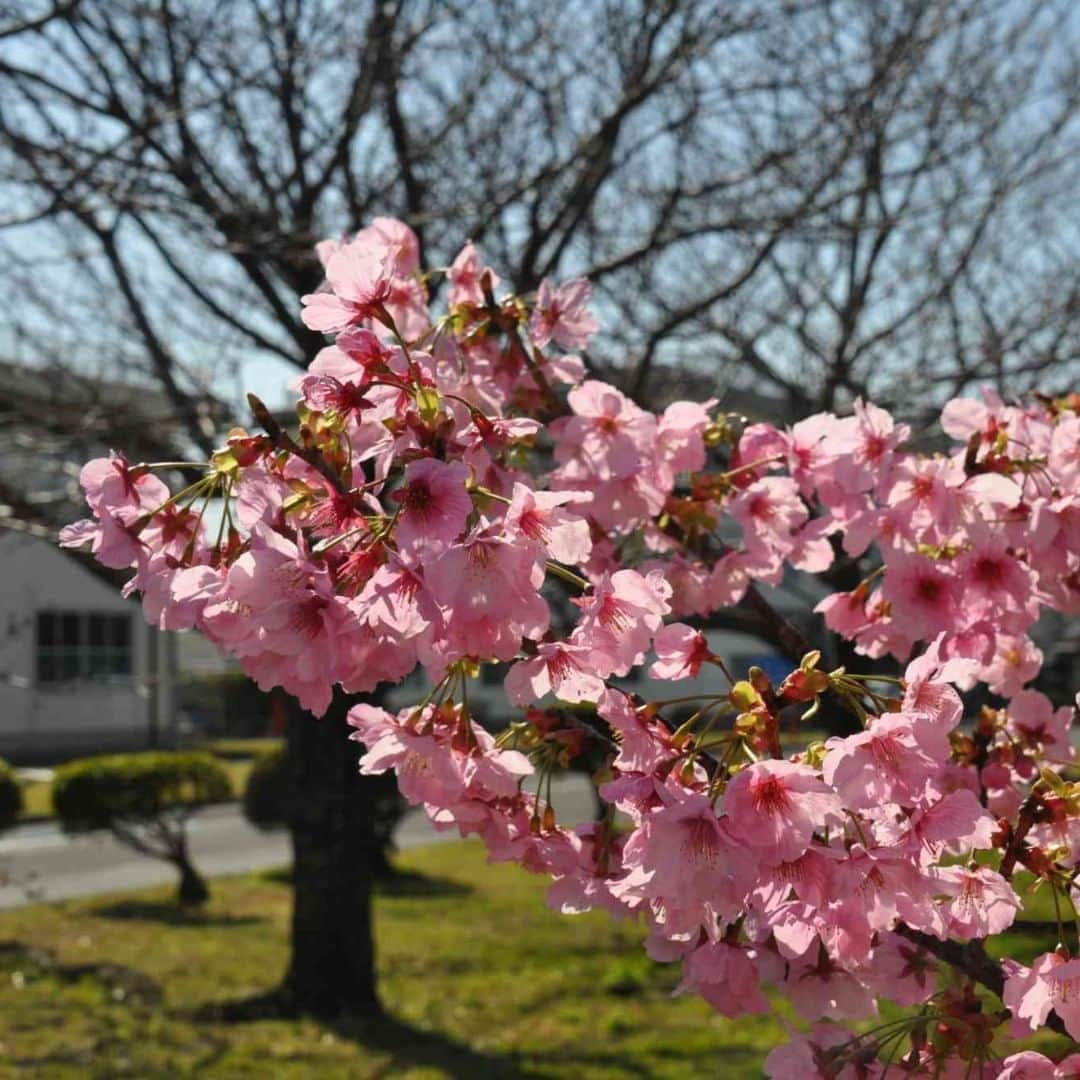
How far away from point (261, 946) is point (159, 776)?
360cm

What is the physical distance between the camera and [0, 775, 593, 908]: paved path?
11836 mm

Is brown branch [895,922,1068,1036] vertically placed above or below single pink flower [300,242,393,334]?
below

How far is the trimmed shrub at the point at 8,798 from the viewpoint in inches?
491

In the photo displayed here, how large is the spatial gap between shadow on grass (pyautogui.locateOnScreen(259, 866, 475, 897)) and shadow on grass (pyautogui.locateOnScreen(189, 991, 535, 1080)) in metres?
4.51

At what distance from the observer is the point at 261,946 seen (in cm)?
872

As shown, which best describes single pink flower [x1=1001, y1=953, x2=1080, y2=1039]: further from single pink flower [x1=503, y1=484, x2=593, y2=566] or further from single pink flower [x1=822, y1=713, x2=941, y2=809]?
single pink flower [x1=503, y1=484, x2=593, y2=566]

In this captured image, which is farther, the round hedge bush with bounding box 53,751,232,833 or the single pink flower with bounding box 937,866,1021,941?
the round hedge bush with bounding box 53,751,232,833

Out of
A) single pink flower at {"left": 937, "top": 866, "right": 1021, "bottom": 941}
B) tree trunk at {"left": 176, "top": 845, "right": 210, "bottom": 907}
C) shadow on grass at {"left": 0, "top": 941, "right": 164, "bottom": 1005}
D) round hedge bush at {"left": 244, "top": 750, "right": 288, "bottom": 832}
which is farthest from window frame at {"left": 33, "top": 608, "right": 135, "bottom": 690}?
single pink flower at {"left": 937, "top": 866, "right": 1021, "bottom": 941}

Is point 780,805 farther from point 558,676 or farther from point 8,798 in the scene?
point 8,798

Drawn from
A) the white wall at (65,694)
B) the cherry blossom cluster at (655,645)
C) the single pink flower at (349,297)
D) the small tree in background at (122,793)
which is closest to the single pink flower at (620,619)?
the cherry blossom cluster at (655,645)

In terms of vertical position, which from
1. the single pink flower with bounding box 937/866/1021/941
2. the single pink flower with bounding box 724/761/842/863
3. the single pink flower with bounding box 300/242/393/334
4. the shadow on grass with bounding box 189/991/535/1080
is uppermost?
the single pink flower with bounding box 300/242/393/334

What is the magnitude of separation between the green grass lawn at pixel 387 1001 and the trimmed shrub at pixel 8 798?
87.2 inches

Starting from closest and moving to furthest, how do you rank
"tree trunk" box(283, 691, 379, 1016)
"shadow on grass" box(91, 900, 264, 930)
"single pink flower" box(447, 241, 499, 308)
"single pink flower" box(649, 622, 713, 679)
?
"single pink flower" box(649, 622, 713, 679)
"single pink flower" box(447, 241, 499, 308)
"tree trunk" box(283, 691, 379, 1016)
"shadow on grass" box(91, 900, 264, 930)

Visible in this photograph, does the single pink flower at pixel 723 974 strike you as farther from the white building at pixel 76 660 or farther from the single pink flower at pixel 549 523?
the white building at pixel 76 660
